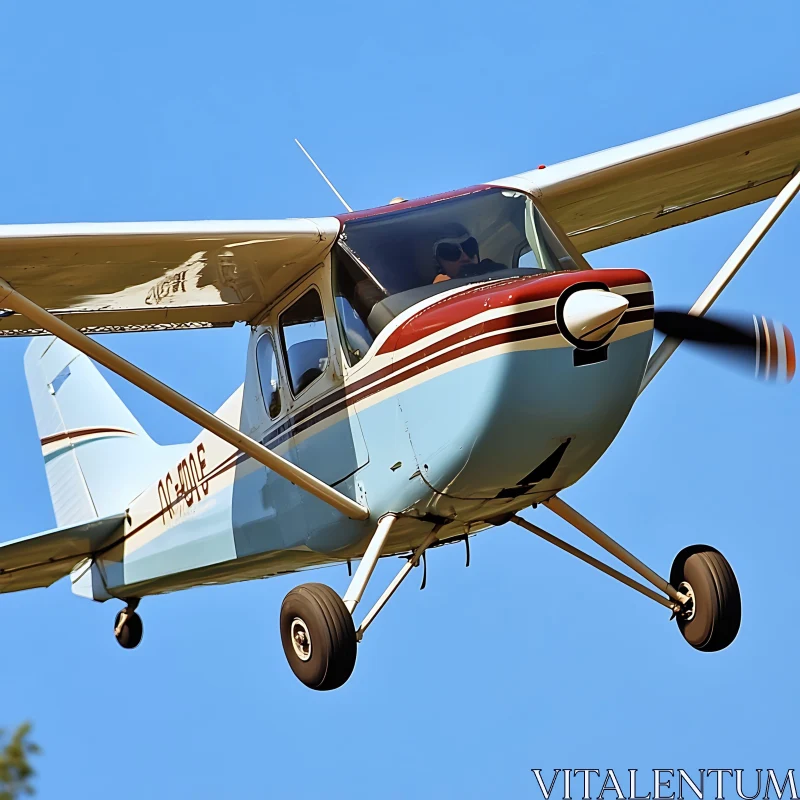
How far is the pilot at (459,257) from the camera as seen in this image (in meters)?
7.65

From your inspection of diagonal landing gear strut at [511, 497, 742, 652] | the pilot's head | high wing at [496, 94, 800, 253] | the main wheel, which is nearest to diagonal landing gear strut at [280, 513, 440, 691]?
the main wheel

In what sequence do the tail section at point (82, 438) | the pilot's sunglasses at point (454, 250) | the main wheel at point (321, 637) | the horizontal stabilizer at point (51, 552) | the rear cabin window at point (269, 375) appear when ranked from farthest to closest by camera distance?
the tail section at point (82, 438) → the horizontal stabilizer at point (51, 552) → the rear cabin window at point (269, 375) → the pilot's sunglasses at point (454, 250) → the main wheel at point (321, 637)

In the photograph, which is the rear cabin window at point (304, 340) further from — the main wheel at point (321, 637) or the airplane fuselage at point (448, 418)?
the main wheel at point (321, 637)

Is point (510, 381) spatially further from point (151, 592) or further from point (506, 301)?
point (151, 592)

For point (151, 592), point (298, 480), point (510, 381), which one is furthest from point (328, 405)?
point (151, 592)

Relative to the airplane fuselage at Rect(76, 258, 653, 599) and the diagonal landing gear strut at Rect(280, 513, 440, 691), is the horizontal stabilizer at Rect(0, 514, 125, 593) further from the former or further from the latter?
the diagonal landing gear strut at Rect(280, 513, 440, 691)

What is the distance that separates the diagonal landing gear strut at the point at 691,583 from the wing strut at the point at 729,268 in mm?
997

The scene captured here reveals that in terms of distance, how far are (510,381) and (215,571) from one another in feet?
12.7

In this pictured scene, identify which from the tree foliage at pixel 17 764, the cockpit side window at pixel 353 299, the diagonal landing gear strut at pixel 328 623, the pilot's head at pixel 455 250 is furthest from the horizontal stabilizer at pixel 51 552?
the tree foliage at pixel 17 764

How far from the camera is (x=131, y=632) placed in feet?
38.5

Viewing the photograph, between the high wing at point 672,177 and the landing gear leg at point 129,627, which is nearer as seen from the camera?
the high wing at point 672,177

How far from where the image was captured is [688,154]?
30.8 ft

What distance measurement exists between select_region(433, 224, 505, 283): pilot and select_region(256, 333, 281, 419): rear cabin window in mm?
1546

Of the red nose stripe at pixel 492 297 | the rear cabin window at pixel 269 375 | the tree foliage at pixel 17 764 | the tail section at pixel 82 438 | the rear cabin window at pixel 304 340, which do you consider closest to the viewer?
the tree foliage at pixel 17 764
